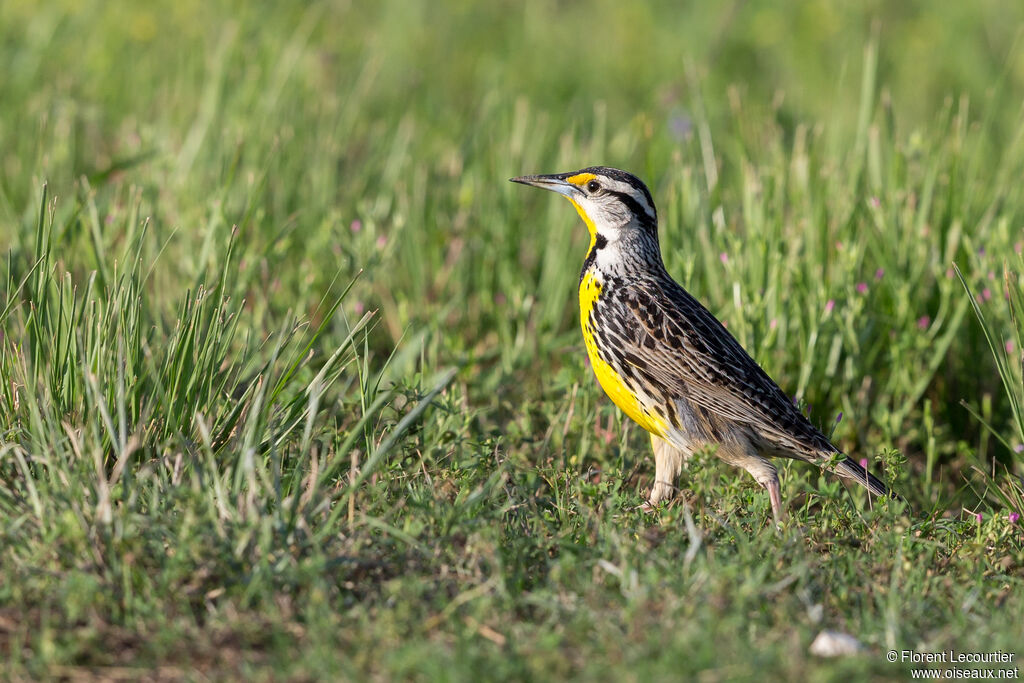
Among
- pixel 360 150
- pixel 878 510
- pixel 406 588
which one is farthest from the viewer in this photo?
pixel 360 150

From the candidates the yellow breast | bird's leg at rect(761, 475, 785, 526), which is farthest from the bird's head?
bird's leg at rect(761, 475, 785, 526)

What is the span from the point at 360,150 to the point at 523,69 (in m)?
2.53

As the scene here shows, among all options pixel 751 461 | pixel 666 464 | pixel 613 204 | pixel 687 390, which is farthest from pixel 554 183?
pixel 751 461

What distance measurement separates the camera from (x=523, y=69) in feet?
31.8

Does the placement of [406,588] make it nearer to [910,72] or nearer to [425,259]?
[425,259]

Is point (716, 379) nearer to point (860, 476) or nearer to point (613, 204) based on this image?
point (860, 476)

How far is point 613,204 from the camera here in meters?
5.09

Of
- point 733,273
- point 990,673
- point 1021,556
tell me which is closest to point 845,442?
point 733,273

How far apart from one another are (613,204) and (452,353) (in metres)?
1.18

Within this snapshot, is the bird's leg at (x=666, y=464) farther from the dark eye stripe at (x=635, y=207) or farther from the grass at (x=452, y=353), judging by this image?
the dark eye stripe at (x=635, y=207)

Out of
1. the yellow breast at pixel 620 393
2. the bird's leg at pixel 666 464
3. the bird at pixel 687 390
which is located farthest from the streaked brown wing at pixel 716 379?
the bird's leg at pixel 666 464

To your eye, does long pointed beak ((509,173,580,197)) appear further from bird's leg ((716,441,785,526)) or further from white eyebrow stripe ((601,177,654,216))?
bird's leg ((716,441,785,526))

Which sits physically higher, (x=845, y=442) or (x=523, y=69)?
(x=523, y=69)

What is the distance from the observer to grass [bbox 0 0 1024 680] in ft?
10.4
